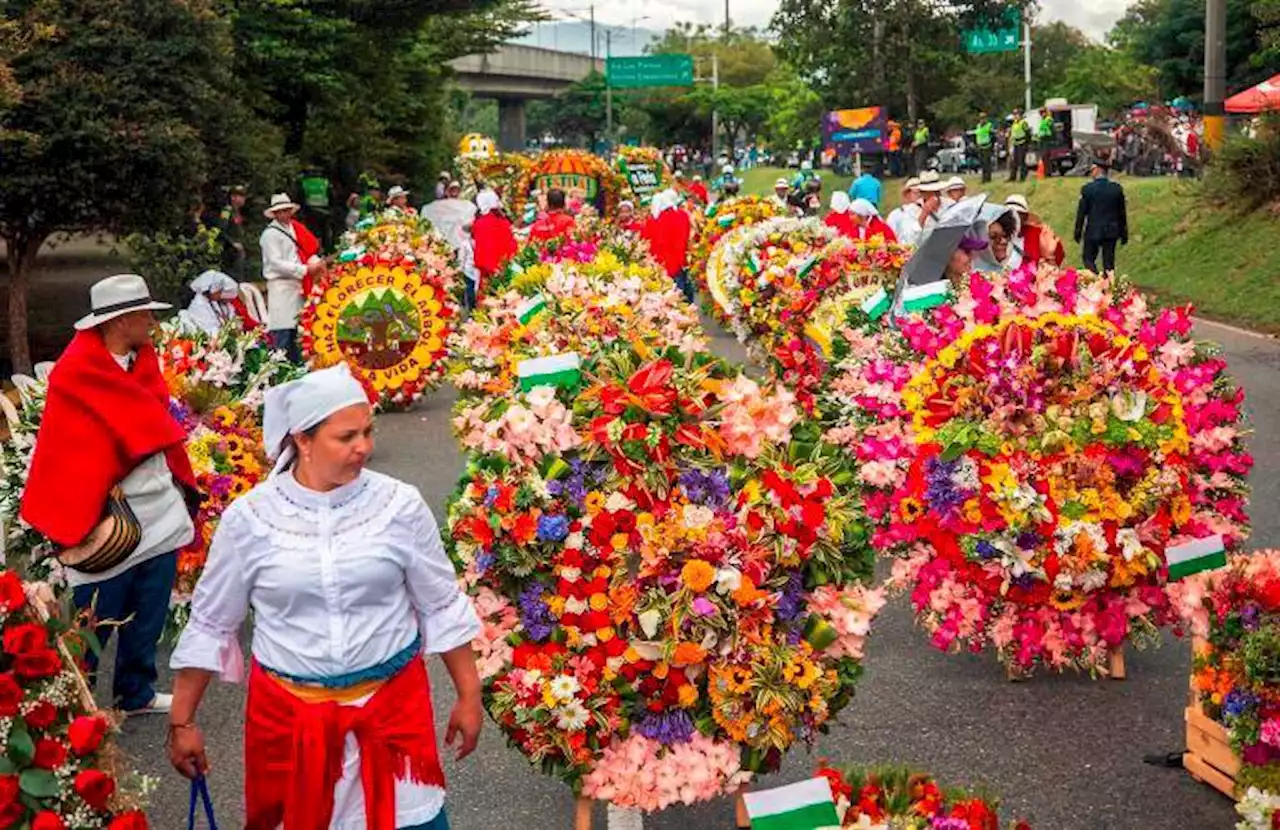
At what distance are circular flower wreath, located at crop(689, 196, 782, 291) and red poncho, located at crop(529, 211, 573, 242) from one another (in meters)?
3.17

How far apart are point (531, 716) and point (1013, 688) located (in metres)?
2.82

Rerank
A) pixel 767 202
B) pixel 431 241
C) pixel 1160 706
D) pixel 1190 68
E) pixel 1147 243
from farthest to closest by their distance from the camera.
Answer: pixel 1190 68 < pixel 1147 243 < pixel 767 202 < pixel 431 241 < pixel 1160 706

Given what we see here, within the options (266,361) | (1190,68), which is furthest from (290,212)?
(1190,68)

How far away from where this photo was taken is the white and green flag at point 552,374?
547 cm

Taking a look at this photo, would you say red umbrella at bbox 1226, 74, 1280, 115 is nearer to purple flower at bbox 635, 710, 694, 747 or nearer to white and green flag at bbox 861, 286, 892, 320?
white and green flag at bbox 861, 286, 892, 320

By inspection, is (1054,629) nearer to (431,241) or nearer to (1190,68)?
(431,241)

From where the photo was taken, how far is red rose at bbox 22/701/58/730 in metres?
4.14

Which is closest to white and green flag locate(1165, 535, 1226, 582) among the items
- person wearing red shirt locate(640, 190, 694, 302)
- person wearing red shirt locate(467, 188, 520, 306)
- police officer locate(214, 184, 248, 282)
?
person wearing red shirt locate(467, 188, 520, 306)

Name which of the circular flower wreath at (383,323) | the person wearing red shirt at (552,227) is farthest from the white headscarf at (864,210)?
the circular flower wreath at (383,323)

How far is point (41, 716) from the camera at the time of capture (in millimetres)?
4156

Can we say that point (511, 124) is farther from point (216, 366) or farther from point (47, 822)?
point (47, 822)

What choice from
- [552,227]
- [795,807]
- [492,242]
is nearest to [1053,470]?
[795,807]

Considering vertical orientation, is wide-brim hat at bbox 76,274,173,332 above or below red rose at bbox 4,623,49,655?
above

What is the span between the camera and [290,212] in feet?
47.6
